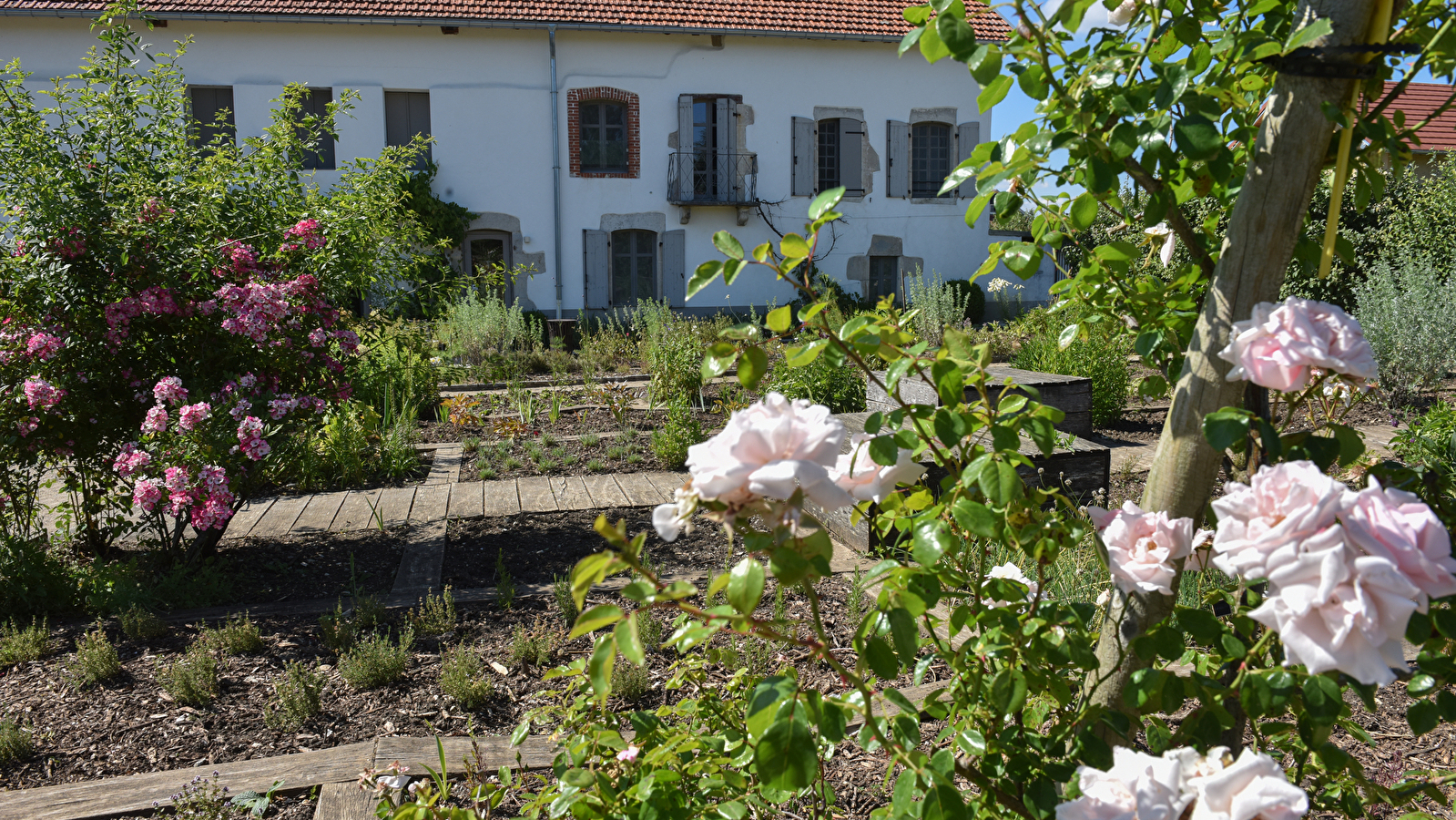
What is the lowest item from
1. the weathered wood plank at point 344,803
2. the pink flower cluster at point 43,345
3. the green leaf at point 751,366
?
the weathered wood plank at point 344,803

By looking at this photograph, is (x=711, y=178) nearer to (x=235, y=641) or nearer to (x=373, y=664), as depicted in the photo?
(x=235, y=641)

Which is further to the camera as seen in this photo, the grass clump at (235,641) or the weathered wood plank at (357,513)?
the weathered wood plank at (357,513)

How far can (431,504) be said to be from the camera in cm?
469

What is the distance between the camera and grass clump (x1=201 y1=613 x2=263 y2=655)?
110 inches

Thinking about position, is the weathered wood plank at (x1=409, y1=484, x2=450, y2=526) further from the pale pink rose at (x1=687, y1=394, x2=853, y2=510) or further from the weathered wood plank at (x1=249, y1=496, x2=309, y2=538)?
the pale pink rose at (x1=687, y1=394, x2=853, y2=510)

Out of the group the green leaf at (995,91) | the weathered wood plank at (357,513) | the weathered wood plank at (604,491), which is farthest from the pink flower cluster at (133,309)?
the green leaf at (995,91)

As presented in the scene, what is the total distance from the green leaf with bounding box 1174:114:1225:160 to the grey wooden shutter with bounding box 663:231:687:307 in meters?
13.8

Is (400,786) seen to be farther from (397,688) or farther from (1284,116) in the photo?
(1284,116)

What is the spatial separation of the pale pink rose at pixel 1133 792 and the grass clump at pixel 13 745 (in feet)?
8.19

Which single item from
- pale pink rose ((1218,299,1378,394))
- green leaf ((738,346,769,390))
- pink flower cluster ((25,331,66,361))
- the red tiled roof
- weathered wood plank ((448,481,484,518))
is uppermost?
the red tiled roof

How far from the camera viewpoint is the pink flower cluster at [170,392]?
10.9 ft

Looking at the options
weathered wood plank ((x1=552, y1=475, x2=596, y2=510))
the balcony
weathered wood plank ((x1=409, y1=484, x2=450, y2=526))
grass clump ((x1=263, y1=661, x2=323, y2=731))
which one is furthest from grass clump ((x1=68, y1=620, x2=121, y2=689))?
the balcony

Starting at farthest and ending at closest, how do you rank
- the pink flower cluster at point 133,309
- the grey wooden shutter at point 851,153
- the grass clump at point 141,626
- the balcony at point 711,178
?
the grey wooden shutter at point 851,153
the balcony at point 711,178
the pink flower cluster at point 133,309
the grass clump at point 141,626

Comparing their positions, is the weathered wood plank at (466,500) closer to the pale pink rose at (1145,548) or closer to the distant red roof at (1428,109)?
the pale pink rose at (1145,548)
